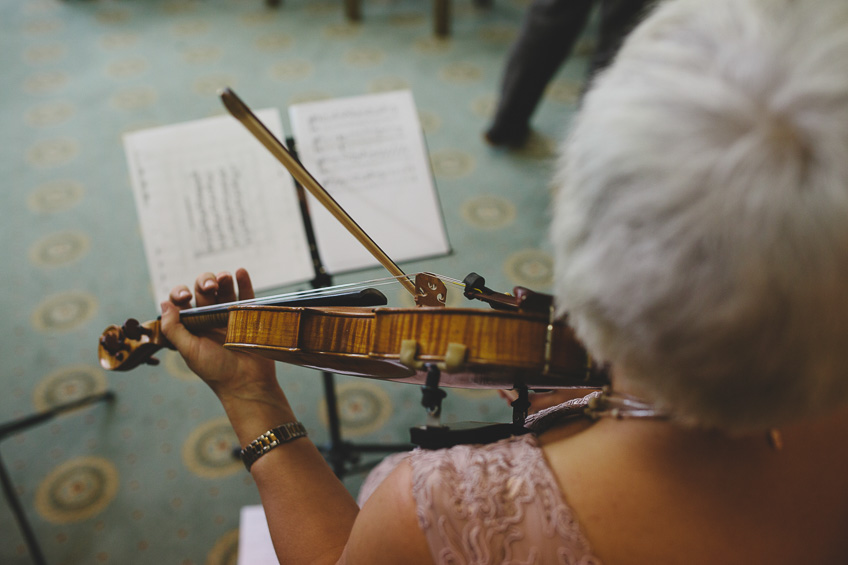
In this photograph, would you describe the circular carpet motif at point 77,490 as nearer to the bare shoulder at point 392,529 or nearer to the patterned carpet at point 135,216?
the patterned carpet at point 135,216

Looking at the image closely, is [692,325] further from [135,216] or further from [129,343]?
[135,216]

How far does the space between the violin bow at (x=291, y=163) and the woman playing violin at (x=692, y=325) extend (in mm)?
352

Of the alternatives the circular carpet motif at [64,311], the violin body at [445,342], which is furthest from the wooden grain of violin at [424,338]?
the circular carpet motif at [64,311]

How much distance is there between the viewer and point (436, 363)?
0.61 meters

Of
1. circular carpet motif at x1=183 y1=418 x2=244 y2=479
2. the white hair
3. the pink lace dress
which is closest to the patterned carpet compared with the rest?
circular carpet motif at x1=183 y1=418 x2=244 y2=479

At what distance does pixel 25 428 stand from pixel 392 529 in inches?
50.8

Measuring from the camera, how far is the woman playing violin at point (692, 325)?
14.3 inches

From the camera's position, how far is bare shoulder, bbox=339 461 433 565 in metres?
0.50

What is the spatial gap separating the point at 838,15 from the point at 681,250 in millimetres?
195

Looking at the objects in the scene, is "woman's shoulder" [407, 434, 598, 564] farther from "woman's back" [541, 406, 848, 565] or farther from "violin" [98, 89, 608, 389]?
"violin" [98, 89, 608, 389]

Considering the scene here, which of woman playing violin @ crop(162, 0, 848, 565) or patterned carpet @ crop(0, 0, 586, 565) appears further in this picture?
patterned carpet @ crop(0, 0, 586, 565)

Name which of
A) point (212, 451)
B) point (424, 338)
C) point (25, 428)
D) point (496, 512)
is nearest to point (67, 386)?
point (25, 428)

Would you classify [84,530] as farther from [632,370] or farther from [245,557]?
[632,370]

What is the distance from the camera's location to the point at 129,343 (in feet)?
3.05
